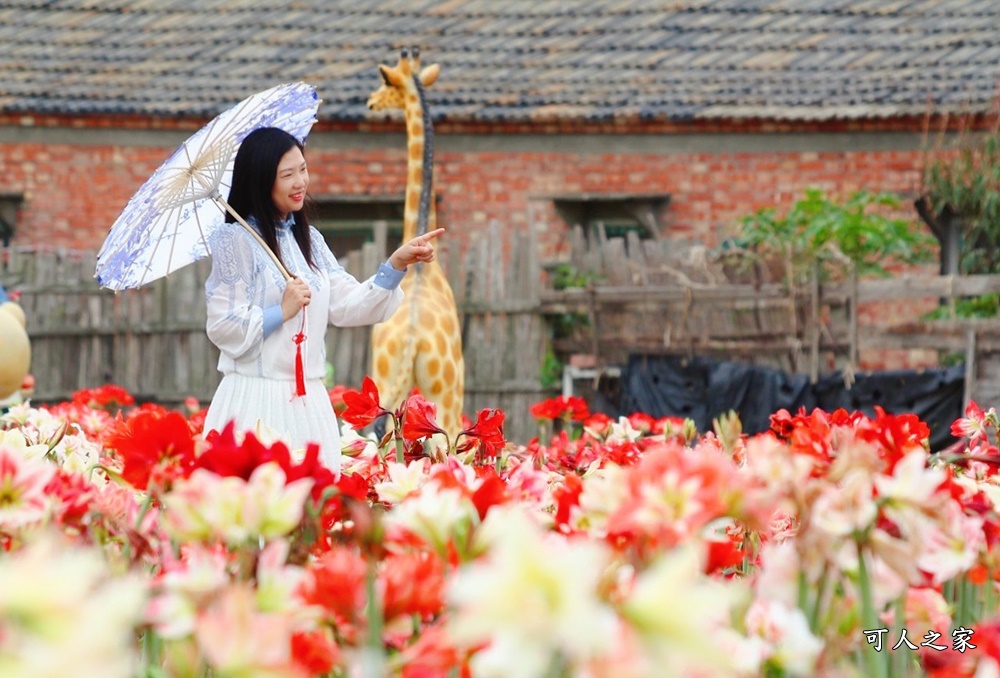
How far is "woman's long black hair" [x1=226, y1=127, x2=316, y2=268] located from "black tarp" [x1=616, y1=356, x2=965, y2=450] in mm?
5429

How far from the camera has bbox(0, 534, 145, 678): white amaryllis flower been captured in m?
0.92

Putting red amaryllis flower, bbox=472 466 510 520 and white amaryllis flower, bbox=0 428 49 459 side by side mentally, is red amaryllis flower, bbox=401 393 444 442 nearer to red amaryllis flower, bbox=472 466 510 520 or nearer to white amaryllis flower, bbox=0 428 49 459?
white amaryllis flower, bbox=0 428 49 459

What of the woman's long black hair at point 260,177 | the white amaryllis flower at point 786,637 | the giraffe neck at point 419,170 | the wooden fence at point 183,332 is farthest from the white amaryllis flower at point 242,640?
the wooden fence at point 183,332

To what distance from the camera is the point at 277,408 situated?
381 centimetres

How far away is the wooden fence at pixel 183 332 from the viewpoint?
10375mm

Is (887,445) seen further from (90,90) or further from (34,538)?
(90,90)

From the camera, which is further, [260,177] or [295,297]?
[260,177]

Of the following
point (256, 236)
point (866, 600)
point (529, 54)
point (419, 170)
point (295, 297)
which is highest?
point (529, 54)

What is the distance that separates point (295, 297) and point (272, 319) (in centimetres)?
12

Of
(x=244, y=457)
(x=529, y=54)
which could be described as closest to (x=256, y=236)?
(x=244, y=457)

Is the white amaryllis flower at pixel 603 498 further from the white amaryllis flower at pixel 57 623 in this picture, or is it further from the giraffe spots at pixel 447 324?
the giraffe spots at pixel 447 324

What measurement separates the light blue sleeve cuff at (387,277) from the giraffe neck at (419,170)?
8.58ft

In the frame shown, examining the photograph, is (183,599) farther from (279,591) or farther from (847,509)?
(847,509)

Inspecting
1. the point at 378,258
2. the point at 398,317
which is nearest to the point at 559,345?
the point at 378,258
